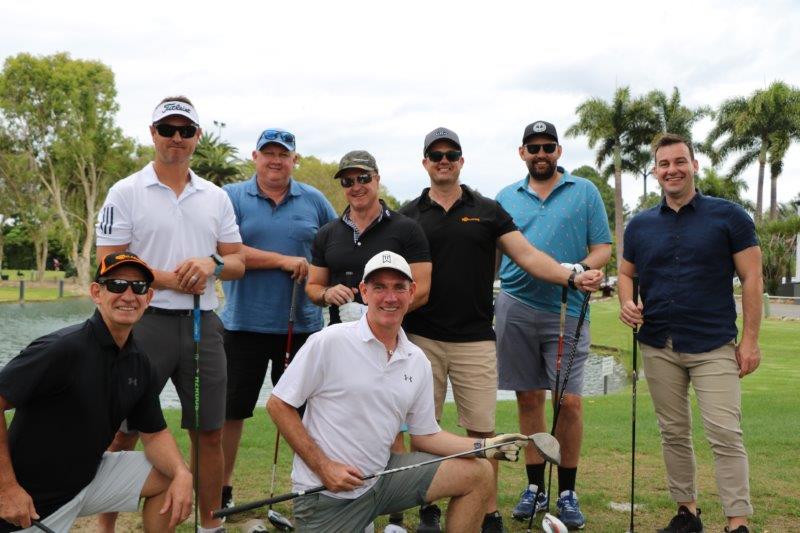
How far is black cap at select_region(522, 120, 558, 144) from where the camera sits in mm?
5621

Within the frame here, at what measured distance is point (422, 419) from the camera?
4148 mm

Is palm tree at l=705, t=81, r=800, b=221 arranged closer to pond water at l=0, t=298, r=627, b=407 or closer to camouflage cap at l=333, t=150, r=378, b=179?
pond water at l=0, t=298, r=627, b=407

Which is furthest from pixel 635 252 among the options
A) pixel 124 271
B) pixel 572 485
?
pixel 124 271

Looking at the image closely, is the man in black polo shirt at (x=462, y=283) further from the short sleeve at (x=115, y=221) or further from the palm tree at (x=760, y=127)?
the palm tree at (x=760, y=127)

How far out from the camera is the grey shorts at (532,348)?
5.63 m

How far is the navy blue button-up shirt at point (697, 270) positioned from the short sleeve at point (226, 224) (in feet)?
8.99

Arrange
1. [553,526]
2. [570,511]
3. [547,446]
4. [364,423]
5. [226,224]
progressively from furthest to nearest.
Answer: [570,511] < [226,224] < [553,526] < [547,446] < [364,423]

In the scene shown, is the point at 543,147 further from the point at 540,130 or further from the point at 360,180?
the point at 360,180

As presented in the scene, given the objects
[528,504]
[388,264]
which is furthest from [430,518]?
[388,264]

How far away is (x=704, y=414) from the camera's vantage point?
4.97 meters

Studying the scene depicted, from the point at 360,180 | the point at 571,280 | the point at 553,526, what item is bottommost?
the point at 553,526

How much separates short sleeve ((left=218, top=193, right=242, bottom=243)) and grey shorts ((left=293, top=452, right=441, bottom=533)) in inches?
69.3

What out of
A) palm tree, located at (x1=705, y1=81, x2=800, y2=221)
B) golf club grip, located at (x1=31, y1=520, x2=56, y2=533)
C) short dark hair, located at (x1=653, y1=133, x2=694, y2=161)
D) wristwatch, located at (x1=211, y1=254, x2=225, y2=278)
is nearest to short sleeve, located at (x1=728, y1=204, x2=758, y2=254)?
short dark hair, located at (x1=653, y1=133, x2=694, y2=161)

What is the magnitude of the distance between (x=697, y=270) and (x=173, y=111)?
3.42 m
